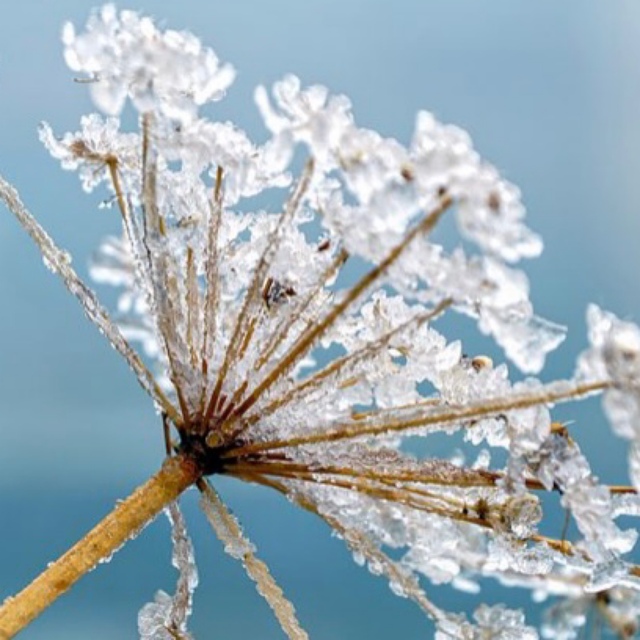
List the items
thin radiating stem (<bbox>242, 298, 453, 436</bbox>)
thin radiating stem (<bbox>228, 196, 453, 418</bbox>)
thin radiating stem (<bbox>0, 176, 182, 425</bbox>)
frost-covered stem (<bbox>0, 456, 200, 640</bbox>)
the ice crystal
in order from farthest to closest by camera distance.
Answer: the ice crystal → thin radiating stem (<bbox>0, 176, 182, 425</bbox>) → thin radiating stem (<bbox>242, 298, 453, 436</bbox>) → frost-covered stem (<bbox>0, 456, 200, 640</bbox>) → thin radiating stem (<bbox>228, 196, 453, 418</bbox>)

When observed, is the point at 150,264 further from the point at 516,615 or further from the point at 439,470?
the point at 516,615

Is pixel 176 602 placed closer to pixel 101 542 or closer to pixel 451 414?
pixel 101 542

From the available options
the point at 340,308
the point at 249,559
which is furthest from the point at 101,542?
the point at 340,308

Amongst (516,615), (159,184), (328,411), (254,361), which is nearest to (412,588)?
(516,615)

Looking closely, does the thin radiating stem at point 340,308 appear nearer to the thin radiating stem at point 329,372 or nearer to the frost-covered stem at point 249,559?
the thin radiating stem at point 329,372

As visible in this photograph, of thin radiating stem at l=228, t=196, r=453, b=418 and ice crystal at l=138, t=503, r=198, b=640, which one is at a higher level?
thin radiating stem at l=228, t=196, r=453, b=418

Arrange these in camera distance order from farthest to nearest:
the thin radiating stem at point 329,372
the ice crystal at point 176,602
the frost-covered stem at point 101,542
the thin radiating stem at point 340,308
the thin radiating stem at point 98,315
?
the ice crystal at point 176,602 → the thin radiating stem at point 98,315 → the thin radiating stem at point 329,372 → the frost-covered stem at point 101,542 → the thin radiating stem at point 340,308

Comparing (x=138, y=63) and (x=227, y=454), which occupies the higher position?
(x=138, y=63)

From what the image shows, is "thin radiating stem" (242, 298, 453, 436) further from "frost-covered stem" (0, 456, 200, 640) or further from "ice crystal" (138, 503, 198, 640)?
"ice crystal" (138, 503, 198, 640)

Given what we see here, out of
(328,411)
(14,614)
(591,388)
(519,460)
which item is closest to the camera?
(591,388)
